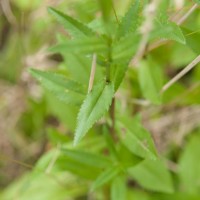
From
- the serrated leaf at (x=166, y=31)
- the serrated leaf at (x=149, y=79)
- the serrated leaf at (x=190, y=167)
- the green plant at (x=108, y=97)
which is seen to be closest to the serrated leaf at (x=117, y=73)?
the green plant at (x=108, y=97)

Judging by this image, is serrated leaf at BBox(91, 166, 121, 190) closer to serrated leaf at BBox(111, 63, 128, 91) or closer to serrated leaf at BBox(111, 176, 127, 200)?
serrated leaf at BBox(111, 176, 127, 200)

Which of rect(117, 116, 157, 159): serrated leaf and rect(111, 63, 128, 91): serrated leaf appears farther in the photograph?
rect(117, 116, 157, 159): serrated leaf

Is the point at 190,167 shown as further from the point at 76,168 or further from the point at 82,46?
the point at 82,46

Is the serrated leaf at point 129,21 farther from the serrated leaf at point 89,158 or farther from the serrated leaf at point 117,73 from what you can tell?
the serrated leaf at point 89,158

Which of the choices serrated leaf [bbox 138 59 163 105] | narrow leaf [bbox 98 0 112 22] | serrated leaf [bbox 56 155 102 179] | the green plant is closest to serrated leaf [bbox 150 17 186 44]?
the green plant

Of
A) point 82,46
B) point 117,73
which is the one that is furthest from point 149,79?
point 82,46
